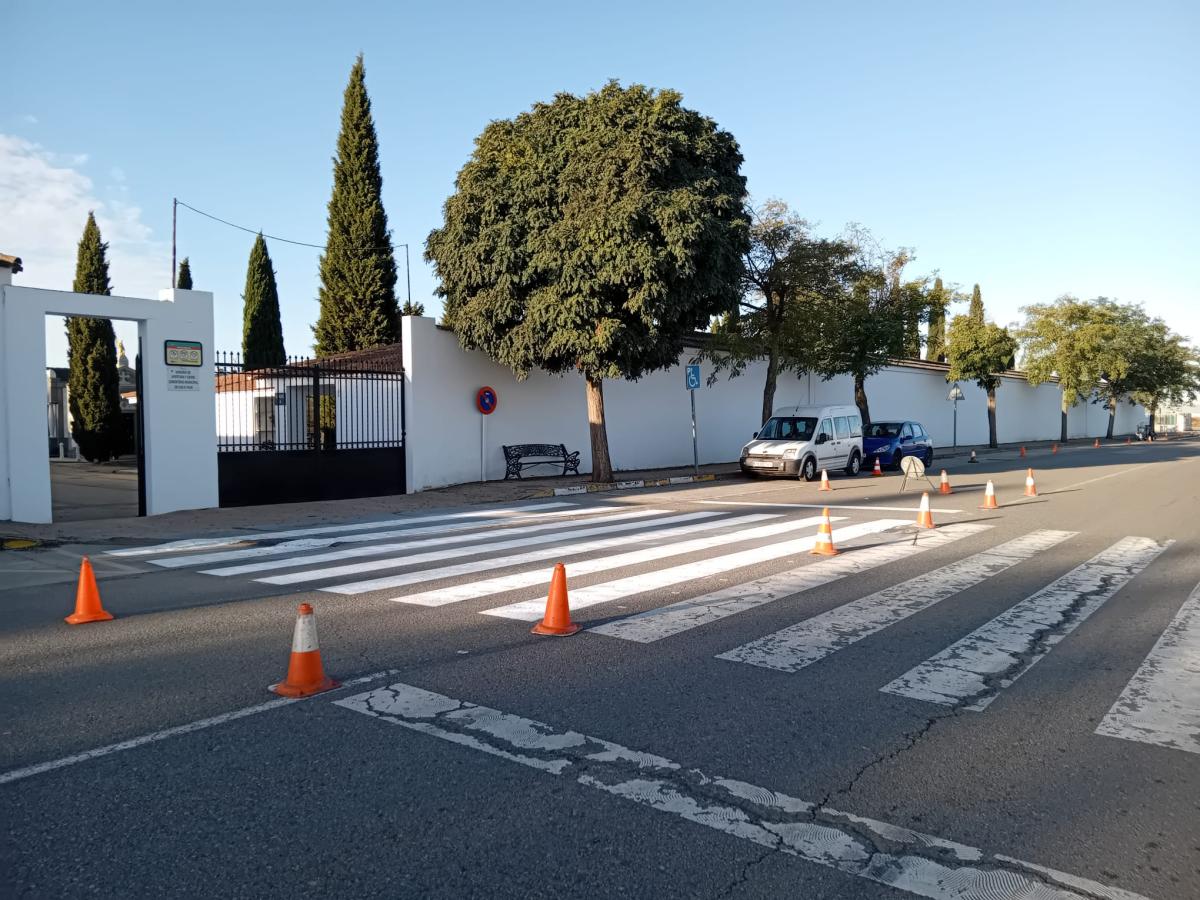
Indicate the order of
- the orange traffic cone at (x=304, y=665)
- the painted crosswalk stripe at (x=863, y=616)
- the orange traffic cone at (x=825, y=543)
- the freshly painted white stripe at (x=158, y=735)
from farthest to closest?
1. the orange traffic cone at (x=825, y=543)
2. the painted crosswalk stripe at (x=863, y=616)
3. the orange traffic cone at (x=304, y=665)
4. the freshly painted white stripe at (x=158, y=735)

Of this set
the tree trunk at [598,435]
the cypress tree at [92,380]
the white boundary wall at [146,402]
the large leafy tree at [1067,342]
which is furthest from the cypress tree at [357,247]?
the large leafy tree at [1067,342]

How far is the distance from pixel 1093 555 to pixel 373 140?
109 feet

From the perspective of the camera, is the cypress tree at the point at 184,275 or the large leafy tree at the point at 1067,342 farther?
the large leafy tree at the point at 1067,342

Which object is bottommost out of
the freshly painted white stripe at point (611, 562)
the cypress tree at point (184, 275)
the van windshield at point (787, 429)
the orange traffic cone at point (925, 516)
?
the freshly painted white stripe at point (611, 562)

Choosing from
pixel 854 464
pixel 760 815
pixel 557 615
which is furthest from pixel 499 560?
pixel 854 464

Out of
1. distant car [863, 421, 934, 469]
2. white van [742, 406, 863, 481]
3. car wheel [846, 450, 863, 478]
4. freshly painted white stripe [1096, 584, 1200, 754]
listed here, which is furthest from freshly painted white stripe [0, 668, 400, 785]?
distant car [863, 421, 934, 469]

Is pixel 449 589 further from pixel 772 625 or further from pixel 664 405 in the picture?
pixel 664 405

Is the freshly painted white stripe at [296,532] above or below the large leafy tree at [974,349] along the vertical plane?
below

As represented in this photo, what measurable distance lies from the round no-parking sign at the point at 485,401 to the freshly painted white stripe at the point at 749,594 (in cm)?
1164

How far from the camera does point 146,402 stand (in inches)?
567

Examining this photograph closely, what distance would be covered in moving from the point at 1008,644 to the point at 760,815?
346 centimetres

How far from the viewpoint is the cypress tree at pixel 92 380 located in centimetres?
3175

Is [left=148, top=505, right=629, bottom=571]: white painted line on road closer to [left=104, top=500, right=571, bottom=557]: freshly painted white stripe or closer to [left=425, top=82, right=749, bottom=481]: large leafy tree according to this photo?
[left=104, top=500, right=571, bottom=557]: freshly painted white stripe

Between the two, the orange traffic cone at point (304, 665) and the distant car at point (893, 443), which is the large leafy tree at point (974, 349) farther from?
the orange traffic cone at point (304, 665)
